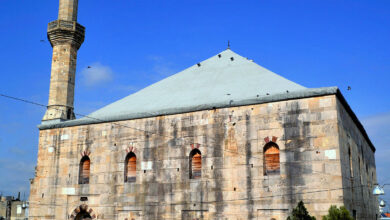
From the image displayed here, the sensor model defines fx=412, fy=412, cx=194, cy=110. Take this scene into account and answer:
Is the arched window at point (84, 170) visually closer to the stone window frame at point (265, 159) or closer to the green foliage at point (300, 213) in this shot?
the stone window frame at point (265, 159)

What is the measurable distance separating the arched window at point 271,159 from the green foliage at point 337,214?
2.54 metres

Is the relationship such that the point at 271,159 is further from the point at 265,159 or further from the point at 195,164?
the point at 195,164

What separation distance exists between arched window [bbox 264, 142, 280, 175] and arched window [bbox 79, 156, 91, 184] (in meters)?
8.61

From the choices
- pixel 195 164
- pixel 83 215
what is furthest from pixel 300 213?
pixel 83 215

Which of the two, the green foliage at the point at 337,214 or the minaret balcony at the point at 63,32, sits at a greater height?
the minaret balcony at the point at 63,32

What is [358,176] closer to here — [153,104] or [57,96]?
[153,104]

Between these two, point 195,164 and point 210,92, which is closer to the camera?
point 195,164

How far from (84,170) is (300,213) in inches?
421

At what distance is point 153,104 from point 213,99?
3.14m

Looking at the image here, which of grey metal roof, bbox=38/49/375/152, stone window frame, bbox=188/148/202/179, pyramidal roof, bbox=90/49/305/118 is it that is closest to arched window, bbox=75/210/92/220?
grey metal roof, bbox=38/49/375/152

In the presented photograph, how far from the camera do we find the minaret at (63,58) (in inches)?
845

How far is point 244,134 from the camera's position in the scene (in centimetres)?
1655

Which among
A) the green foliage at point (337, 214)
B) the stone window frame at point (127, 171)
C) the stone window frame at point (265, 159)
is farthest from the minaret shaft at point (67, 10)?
the green foliage at point (337, 214)

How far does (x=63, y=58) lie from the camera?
22188mm
